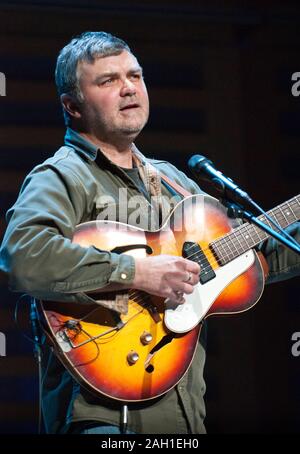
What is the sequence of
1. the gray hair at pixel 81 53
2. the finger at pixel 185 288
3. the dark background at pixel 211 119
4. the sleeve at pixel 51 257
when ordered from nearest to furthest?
the sleeve at pixel 51 257
the finger at pixel 185 288
the gray hair at pixel 81 53
the dark background at pixel 211 119

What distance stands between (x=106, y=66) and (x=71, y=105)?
19 cm

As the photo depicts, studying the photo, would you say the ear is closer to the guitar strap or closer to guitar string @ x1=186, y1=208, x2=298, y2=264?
the guitar strap

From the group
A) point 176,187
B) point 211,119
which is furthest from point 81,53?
point 211,119

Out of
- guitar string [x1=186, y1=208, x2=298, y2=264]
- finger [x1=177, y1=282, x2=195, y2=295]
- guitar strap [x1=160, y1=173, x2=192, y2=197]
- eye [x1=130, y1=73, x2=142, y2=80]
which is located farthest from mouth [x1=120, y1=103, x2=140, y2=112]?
finger [x1=177, y1=282, x2=195, y2=295]

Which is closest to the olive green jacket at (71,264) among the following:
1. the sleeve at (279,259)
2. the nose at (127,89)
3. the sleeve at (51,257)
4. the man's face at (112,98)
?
the sleeve at (51,257)

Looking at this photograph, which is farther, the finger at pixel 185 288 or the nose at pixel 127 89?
the nose at pixel 127 89

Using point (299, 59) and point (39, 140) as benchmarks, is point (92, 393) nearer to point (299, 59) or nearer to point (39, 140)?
point (39, 140)

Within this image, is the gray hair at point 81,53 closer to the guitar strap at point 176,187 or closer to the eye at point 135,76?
the eye at point 135,76

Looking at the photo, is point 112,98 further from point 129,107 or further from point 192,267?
point 192,267

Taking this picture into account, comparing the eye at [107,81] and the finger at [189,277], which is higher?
the eye at [107,81]

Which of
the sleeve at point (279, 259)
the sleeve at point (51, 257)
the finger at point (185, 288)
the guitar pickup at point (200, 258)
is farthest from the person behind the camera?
the sleeve at point (279, 259)

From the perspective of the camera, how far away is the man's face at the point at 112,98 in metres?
2.62

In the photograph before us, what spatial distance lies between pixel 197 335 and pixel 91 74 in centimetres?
93

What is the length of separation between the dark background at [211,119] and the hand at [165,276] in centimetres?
131
